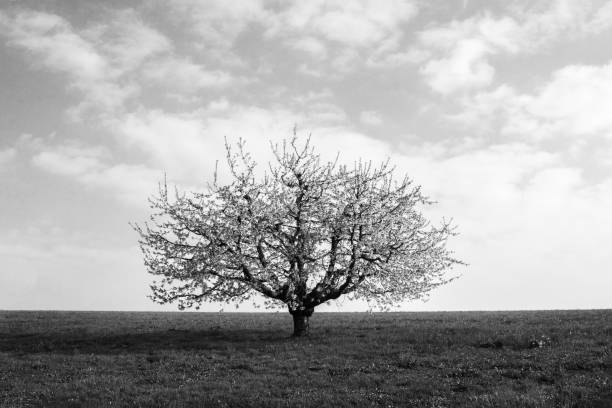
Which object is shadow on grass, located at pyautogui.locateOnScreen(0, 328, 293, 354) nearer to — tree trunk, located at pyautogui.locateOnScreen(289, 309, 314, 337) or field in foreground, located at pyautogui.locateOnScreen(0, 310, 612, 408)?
field in foreground, located at pyautogui.locateOnScreen(0, 310, 612, 408)

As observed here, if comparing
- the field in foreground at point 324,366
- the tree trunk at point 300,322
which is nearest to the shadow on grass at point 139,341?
the field in foreground at point 324,366

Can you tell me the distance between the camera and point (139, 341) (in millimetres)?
34062

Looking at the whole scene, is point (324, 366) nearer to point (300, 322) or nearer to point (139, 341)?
point (300, 322)

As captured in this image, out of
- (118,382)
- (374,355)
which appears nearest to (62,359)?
(118,382)

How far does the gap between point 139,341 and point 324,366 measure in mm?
15068

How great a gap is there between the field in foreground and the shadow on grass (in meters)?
0.09

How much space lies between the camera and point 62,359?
2844 cm

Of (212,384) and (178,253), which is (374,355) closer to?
(212,384)

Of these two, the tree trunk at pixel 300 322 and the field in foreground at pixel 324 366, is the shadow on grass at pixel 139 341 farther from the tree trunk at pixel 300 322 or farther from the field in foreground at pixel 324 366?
the tree trunk at pixel 300 322

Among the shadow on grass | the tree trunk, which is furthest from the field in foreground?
the tree trunk

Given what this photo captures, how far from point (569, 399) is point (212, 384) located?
44.6ft

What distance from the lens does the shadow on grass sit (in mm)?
31553

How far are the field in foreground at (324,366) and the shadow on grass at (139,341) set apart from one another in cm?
9

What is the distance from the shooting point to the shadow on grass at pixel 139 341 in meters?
31.6
